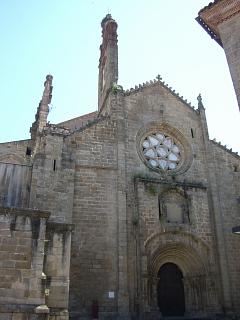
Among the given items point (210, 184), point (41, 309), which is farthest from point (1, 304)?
point (210, 184)

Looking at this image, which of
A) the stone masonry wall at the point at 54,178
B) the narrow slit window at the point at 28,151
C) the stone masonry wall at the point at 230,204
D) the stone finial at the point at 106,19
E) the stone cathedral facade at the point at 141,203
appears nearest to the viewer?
the stone cathedral facade at the point at 141,203

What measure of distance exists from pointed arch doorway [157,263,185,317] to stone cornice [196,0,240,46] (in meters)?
10.5

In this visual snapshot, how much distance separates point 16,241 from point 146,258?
23.7 ft

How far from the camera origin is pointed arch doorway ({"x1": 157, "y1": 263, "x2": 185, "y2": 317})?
14.7m

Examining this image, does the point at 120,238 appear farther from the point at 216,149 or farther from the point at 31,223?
the point at 216,149

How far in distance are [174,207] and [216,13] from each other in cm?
911

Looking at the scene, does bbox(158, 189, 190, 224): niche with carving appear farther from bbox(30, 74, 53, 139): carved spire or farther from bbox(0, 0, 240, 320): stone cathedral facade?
bbox(30, 74, 53, 139): carved spire

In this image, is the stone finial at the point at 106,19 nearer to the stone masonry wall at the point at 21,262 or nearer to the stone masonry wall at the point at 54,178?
the stone masonry wall at the point at 54,178

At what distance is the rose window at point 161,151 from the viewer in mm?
16922

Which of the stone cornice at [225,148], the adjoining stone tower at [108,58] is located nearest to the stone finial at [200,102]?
the stone cornice at [225,148]

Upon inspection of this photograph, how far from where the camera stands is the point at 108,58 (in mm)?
20000

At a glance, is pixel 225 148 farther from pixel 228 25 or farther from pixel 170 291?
pixel 228 25

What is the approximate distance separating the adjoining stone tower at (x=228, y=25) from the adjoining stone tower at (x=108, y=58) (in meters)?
9.22

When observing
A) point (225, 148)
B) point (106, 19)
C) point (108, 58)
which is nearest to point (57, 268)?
point (225, 148)
